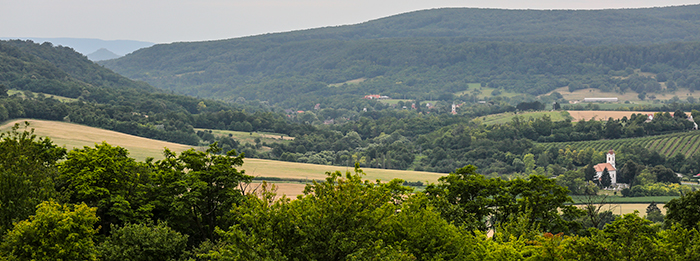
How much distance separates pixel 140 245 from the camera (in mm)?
26562

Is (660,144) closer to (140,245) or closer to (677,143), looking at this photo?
(677,143)

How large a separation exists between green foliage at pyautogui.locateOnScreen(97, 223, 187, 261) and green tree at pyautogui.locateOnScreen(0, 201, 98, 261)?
3.71 feet

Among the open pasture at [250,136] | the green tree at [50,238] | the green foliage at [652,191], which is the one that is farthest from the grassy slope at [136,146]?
the green tree at [50,238]

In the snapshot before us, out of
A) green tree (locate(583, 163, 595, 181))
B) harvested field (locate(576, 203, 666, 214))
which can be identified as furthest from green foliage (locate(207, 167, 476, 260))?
green tree (locate(583, 163, 595, 181))

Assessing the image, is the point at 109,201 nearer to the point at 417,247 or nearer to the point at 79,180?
the point at 79,180

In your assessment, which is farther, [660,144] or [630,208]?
[660,144]

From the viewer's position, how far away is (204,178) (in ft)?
106

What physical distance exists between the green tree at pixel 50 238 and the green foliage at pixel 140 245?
1.13 meters

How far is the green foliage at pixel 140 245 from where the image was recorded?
25.7 m

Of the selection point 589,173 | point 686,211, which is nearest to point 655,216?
point 686,211

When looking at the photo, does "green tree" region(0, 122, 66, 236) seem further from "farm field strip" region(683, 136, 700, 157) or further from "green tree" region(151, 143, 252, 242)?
"farm field strip" region(683, 136, 700, 157)

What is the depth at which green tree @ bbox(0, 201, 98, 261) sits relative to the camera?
2325cm

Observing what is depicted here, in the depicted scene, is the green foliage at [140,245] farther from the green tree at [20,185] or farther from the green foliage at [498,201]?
the green foliage at [498,201]

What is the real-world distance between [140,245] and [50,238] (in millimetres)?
3770
